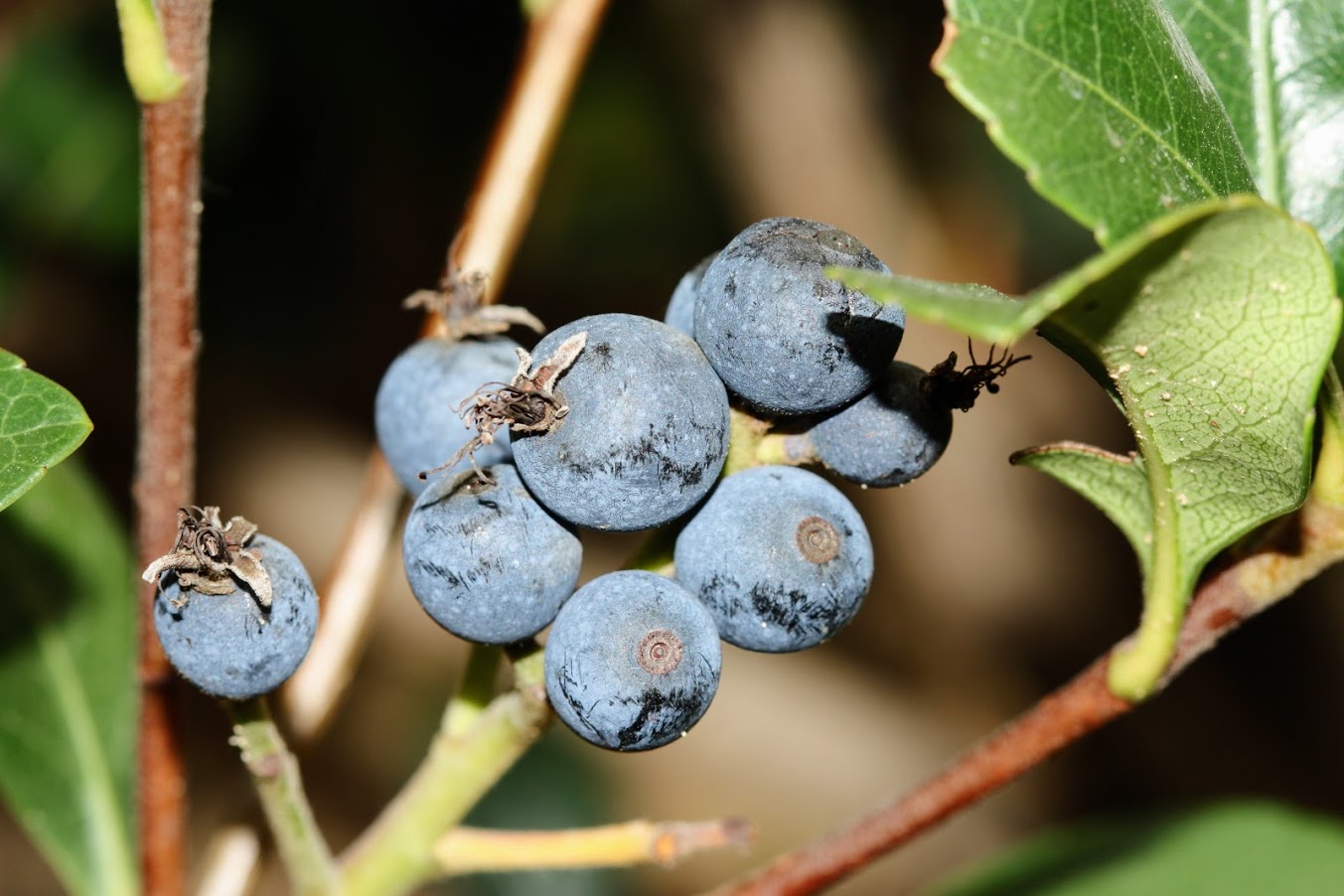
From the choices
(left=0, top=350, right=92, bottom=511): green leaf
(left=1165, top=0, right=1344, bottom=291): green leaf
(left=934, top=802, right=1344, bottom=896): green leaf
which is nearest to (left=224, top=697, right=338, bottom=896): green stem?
(left=0, top=350, right=92, bottom=511): green leaf

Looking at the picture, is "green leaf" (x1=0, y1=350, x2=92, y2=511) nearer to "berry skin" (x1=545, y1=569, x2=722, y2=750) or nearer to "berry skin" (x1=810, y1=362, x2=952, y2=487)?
"berry skin" (x1=545, y1=569, x2=722, y2=750)

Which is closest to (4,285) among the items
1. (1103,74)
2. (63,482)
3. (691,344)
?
(63,482)

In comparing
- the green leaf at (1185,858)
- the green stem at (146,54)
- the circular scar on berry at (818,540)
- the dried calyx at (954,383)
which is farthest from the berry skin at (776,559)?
the green leaf at (1185,858)

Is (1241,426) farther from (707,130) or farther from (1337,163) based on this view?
(707,130)

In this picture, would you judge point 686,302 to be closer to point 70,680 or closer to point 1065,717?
point 1065,717

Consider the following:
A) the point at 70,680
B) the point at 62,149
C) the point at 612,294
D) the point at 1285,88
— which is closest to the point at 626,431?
the point at 1285,88

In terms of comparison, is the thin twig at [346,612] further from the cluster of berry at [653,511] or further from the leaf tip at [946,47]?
the leaf tip at [946,47]
